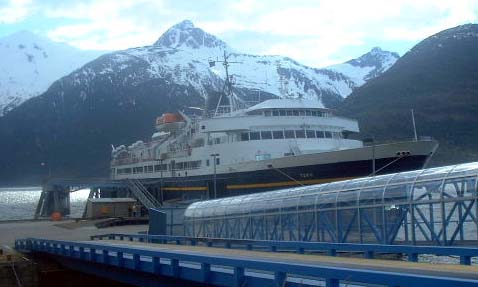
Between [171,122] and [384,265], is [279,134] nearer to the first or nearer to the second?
[171,122]

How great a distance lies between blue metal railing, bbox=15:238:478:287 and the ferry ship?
75.8 feet

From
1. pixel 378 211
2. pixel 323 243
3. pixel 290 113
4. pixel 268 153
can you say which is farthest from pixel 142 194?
pixel 323 243

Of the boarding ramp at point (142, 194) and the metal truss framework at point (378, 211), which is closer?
the metal truss framework at point (378, 211)

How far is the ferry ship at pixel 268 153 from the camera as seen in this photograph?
37562mm

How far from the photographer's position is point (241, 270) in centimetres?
1032

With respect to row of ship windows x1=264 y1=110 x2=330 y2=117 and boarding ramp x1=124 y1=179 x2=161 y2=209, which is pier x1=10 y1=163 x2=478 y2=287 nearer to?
row of ship windows x1=264 y1=110 x2=330 y2=117

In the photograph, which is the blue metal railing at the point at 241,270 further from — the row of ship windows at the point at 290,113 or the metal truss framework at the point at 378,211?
the row of ship windows at the point at 290,113

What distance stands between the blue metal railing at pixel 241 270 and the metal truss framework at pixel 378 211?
21.6ft

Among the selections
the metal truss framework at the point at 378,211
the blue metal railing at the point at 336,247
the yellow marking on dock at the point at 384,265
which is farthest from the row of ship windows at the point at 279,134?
the yellow marking on dock at the point at 384,265

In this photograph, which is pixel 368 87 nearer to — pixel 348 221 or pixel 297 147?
pixel 297 147

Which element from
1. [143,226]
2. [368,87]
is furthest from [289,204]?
[368,87]

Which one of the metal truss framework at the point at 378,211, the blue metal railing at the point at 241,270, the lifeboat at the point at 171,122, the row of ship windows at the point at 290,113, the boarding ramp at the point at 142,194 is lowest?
the blue metal railing at the point at 241,270

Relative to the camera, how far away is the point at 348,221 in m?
19.3

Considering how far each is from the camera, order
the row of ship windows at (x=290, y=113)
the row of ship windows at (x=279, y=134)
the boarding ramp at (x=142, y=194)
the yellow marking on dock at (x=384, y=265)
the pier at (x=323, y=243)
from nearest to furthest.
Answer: the yellow marking on dock at (x=384, y=265), the pier at (x=323, y=243), the row of ship windows at (x=279, y=134), the row of ship windows at (x=290, y=113), the boarding ramp at (x=142, y=194)
